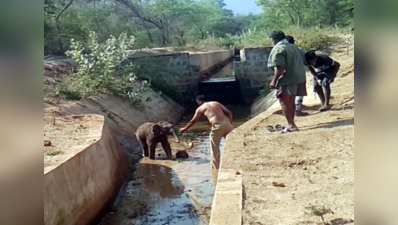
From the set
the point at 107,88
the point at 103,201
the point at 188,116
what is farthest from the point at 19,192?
the point at 188,116

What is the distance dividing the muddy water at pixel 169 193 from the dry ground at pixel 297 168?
4.53 ft

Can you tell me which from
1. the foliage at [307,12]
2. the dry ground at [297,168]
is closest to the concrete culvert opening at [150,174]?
the dry ground at [297,168]

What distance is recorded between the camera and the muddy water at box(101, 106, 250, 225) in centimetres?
765

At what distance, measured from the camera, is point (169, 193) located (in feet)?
29.7

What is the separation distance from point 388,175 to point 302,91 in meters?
7.64

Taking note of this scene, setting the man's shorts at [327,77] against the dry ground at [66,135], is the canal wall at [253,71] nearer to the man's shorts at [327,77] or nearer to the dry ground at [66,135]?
the man's shorts at [327,77]

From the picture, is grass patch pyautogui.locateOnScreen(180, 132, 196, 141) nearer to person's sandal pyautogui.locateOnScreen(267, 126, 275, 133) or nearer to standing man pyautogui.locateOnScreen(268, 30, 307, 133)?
person's sandal pyautogui.locateOnScreen(267, 126, 275, 133)

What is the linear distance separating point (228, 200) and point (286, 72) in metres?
4.10

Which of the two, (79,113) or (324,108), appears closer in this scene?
(324,108)

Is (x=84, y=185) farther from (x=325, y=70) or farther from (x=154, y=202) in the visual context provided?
(x=325, y=70)

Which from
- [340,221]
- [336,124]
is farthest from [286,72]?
[340,221]

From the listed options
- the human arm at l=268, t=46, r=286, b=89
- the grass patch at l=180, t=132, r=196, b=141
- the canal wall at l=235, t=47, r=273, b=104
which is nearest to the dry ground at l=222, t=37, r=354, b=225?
the human arm at l=268, t=46, r=286, b=89

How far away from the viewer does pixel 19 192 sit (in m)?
1.63

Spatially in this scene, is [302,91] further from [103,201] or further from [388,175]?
[388,175]
